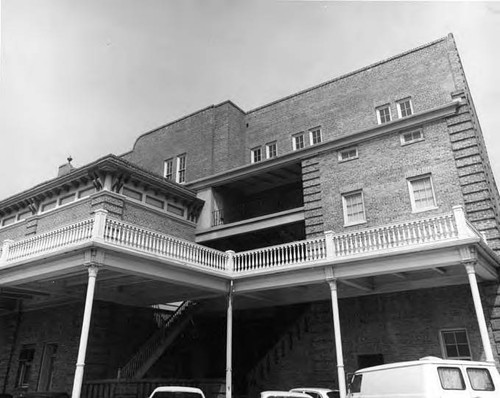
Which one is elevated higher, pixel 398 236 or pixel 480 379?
pixel 398 236

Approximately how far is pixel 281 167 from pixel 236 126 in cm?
656

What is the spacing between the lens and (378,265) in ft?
51.1

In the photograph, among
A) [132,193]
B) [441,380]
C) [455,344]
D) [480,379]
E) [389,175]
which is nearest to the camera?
[441,380]

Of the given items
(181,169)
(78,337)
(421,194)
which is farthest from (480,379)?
(181,169)

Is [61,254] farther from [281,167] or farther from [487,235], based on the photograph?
[487,235]

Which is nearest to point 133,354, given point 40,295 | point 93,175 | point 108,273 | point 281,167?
point 40,295

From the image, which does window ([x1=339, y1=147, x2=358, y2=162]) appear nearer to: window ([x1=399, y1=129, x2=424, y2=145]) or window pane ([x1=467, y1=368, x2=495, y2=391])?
window ([x1=399, y1=129, x2=424, y2=145])

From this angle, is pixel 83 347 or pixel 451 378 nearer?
pixel 451 378

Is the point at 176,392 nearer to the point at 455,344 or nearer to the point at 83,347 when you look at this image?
the point at 83,347

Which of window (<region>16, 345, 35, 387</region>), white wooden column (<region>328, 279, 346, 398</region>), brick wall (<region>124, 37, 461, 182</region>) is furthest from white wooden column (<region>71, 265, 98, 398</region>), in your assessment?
brick wall (<region>124, 37, 461, 182</region>)

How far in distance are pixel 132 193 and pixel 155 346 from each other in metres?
7.79

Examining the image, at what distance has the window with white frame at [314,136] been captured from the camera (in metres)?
25.3

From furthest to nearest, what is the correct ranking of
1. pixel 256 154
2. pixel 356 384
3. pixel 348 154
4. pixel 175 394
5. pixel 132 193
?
pixel 256 154, pixel 132 193, pixel 348 154, pixel 175 394, pixel 356 384

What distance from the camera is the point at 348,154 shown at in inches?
853
